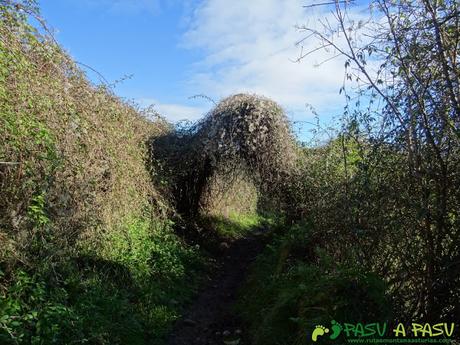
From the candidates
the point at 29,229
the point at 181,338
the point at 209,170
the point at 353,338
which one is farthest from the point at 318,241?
the point at 209,170

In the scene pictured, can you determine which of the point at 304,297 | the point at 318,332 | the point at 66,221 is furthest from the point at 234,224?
the point at 318,332

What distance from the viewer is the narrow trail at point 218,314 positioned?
547 cm

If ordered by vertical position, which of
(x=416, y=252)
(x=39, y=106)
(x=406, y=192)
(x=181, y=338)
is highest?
(x=39, y=106)

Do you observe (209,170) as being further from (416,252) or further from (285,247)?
(416,252)

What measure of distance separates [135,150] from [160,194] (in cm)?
140

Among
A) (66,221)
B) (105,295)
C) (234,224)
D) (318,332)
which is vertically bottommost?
(318,332)

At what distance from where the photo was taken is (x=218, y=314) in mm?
6441

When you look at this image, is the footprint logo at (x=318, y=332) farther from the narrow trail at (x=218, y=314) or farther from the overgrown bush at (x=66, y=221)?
the overgrown bush at (x=66, y=221)

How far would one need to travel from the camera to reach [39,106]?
17.6 feet
